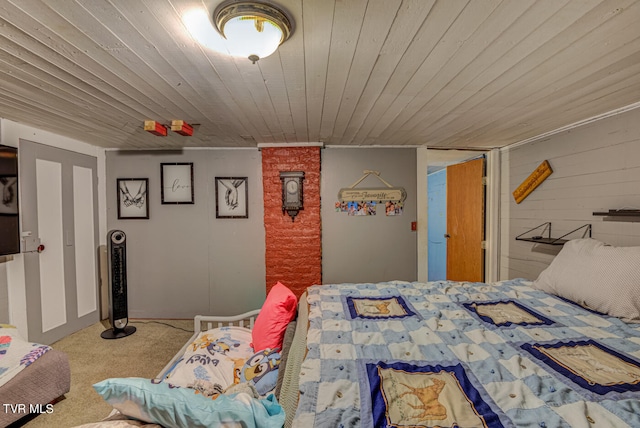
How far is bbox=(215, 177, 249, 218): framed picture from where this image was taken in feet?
12.2

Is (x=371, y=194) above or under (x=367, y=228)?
above

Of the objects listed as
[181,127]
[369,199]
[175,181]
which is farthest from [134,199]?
[369,199]

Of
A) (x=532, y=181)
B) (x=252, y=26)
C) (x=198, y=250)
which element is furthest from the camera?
(x=198, y=250)

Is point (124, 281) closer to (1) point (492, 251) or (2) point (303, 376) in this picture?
(2) point (303, 376)

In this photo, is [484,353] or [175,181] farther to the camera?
[175,181]

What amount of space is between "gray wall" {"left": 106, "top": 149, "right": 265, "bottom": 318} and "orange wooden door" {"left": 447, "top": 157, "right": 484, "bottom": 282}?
2882mm

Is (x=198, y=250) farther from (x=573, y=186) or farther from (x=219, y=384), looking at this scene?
(x=573, y=186)

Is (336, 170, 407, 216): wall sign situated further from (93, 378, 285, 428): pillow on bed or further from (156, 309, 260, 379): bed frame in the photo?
(93, 378, 285, 428): pillow on bed

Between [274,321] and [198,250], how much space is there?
2.25 m

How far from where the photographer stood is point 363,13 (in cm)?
118

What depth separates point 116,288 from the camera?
320 cm

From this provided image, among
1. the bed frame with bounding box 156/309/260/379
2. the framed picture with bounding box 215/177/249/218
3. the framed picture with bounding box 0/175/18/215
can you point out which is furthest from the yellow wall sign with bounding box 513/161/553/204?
the framed picture with bounding box 0/175/18/215

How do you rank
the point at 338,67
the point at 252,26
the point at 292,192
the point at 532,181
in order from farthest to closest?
the point at 292,192 → the point at 532,181 → the point at 338,67 → the point at 252,26

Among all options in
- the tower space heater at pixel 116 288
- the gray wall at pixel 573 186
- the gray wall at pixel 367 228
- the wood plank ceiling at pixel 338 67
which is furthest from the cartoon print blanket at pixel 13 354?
the gray wall at pixel 573 186
